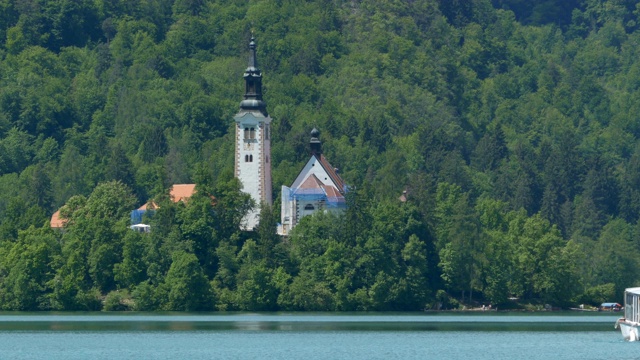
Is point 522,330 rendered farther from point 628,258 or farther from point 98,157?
point 98,157

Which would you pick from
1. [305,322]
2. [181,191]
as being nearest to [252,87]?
[181,191]

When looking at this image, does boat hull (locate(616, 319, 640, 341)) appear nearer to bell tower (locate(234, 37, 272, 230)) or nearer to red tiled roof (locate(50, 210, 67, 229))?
bell tower (locate(234, 37, 272, 230))

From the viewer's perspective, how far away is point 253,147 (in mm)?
Result: 152750

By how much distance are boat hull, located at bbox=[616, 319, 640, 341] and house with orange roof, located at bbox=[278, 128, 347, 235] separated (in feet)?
154

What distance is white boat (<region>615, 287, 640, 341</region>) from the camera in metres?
104

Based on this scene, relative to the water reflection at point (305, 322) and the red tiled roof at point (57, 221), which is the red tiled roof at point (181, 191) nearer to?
the red tiled roof at point (57, 221)

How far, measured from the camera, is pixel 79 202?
155 metres

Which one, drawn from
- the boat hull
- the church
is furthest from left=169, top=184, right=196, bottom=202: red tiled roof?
the boat hull
